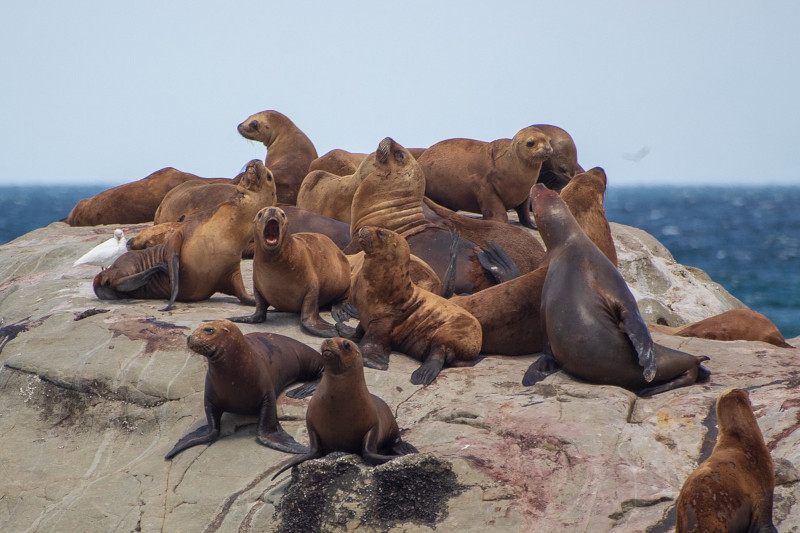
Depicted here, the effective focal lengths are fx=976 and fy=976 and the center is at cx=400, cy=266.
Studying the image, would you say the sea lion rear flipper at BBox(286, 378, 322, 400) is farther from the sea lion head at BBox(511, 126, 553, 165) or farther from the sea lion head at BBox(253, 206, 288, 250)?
the sea lion head at BBox(511, 126, 553, 165)

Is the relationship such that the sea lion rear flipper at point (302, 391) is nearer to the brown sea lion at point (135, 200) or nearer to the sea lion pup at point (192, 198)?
the sea lion pup at point (192, 198)

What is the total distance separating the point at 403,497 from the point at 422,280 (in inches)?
127

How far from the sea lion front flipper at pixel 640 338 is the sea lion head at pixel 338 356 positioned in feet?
5.92

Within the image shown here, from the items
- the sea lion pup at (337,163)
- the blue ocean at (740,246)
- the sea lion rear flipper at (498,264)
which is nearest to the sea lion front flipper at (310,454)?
the sea lion rear flipper at (498,264)

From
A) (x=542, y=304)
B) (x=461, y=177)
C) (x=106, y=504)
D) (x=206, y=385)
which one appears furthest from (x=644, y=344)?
(x=461, y=177)

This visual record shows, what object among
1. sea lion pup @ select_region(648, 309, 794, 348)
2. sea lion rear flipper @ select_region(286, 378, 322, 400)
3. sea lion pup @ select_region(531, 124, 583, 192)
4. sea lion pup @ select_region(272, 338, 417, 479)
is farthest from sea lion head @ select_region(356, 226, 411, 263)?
sea lion pup @ select_region(531, 124, 583, 192)

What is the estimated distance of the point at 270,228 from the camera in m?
7.12

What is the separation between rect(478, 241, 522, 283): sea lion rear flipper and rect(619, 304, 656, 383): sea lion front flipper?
80.7 inches

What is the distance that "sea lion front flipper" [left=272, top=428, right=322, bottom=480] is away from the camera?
4.70m

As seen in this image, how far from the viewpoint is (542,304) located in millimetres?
6289

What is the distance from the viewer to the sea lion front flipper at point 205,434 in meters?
5.23

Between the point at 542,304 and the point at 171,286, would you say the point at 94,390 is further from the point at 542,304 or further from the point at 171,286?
the point at 542,304

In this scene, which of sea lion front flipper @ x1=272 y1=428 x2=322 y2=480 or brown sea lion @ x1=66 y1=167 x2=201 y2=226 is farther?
brown sea lion @ x1=66 y1=167 x2=201 y2=226

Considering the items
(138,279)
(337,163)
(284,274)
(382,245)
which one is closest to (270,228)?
(284,274)
